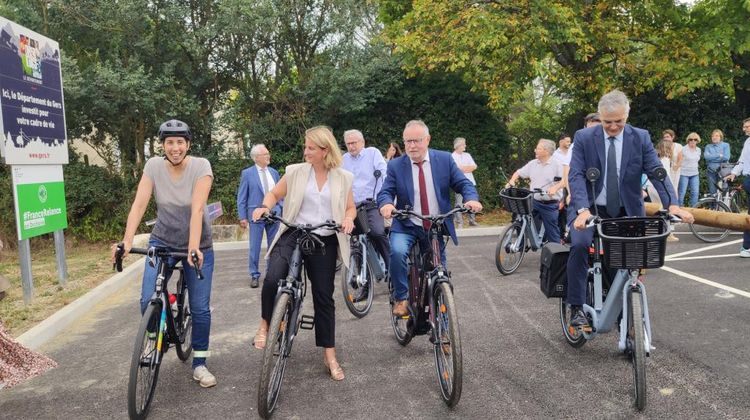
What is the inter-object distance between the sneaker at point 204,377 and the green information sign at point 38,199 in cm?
379

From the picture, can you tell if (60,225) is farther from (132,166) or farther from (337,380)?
(132,166)

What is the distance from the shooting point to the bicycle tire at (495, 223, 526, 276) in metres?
7.58

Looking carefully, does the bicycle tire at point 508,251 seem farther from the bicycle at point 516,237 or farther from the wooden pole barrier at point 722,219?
the wooden pole barrier at point 722,219

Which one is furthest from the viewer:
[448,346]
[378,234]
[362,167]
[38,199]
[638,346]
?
[38,199]

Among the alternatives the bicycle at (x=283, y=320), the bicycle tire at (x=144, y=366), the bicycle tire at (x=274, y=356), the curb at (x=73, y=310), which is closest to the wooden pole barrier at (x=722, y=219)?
the bicycle at (x=283, y=320)

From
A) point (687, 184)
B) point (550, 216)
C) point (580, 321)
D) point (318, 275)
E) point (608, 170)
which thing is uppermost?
point (608, 170)

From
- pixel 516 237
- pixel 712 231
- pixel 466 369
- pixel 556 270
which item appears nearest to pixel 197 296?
pixel 466 369

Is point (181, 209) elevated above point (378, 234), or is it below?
above

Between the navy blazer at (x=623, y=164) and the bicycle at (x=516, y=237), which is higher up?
the navy blazer at (x=623, y=164)

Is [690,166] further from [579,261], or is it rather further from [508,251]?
[579,261]

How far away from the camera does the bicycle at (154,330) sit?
11.5ft

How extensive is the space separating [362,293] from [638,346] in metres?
3.31

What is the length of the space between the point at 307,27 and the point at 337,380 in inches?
436

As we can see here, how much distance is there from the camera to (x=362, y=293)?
248 inches
